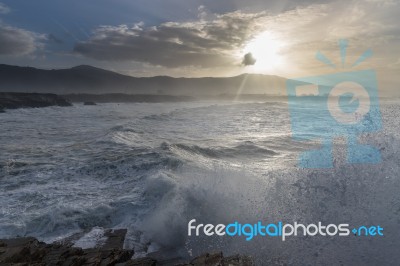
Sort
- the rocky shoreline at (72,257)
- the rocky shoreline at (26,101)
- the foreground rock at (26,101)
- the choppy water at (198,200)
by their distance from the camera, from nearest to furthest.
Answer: the rocky shoreline at (72,257)
the choppy water at (198,200)
the rocky shoreline at (26,101)
the foreground rock at (26,101)

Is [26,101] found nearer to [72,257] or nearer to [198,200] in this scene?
[198,200]

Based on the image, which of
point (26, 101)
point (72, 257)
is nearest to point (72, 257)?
point (72, 257)

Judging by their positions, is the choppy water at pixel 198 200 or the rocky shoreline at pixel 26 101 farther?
the rocky shoreline at pixel 26 101

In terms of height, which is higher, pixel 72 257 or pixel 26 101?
pixel 72 257

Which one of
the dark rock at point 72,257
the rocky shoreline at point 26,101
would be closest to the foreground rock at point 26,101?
the rocky shoreline at point 26,101

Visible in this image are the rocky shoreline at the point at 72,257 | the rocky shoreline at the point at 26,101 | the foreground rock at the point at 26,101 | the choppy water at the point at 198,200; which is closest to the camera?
the rocky shoreline at the point at 72,257

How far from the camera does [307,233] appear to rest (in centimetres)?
748

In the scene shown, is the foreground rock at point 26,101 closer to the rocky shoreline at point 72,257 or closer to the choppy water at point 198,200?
the choppy water at point 198,200

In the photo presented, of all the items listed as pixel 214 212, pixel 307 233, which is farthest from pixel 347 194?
pixel 214 212

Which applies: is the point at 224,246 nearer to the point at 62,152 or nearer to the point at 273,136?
the point at 62,152

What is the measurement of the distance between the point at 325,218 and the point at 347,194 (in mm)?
1273

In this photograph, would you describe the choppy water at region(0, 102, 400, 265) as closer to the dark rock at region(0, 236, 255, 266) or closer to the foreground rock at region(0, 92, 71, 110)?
the dark rock at region(0, 236, 255, 266)

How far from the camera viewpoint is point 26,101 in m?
54.8

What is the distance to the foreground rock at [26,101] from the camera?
49.8 m
